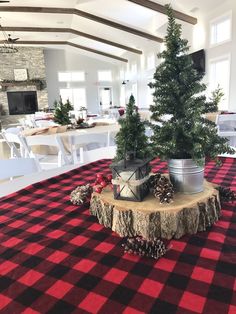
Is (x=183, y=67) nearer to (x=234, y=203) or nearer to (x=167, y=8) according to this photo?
(x=167, y=8)

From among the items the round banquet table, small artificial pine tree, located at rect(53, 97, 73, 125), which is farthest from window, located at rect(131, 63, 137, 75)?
the round banquet table

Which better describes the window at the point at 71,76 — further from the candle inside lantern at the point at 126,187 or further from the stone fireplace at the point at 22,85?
the candle inside lantern at the point at 126,187

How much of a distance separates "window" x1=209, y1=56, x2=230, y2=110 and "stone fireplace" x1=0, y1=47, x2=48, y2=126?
8.51m

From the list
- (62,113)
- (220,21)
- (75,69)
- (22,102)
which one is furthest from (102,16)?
(22,102)

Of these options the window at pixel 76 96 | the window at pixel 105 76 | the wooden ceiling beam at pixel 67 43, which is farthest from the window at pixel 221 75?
the window at pixel 105 76

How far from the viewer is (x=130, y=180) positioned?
87 cm

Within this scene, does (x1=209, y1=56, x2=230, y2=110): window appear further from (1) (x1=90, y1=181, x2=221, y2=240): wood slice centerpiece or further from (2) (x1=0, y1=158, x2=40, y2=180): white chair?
(1) (x1=90, y1=181, x2=221, y2=240): wood slice centerpiece

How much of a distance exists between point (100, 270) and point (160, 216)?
0.24m

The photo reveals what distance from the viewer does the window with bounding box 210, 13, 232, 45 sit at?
21.3ft

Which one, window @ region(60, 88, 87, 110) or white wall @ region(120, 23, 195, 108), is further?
window @ region(60, 88, 87, 110)

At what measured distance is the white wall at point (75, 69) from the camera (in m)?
14.0

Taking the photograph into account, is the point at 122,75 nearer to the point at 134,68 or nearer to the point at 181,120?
the point at 134,68

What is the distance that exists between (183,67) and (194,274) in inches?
25.5

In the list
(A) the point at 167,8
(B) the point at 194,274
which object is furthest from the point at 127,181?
(A) the point at 167,8
